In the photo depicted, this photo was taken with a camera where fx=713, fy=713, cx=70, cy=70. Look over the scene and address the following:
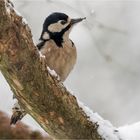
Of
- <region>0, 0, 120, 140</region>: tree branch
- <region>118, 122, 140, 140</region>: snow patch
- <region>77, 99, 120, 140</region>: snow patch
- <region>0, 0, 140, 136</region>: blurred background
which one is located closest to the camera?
<region>0, 0, 120, 140</region>: tree branch

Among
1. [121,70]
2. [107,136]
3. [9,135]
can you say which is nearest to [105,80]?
[121,70]

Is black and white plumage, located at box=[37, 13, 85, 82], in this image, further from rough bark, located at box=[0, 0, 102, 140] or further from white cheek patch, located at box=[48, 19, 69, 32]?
rough bark, located at box=[0, 0, 102, 140]

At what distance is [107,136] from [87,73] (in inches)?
148

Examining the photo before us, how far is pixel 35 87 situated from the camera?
2.48m

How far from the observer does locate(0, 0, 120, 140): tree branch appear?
7.65ft

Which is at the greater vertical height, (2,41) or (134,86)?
(134,86)

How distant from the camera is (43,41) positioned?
11.9 feet

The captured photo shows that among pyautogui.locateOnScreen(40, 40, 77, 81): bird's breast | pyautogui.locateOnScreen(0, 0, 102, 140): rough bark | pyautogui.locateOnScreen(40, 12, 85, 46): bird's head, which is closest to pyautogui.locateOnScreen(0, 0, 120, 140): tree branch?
pyautogui.locateOnScreen(0, 0, 102, 140): rough bark

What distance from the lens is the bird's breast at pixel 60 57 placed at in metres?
3.52

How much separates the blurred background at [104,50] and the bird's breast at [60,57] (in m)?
2.61

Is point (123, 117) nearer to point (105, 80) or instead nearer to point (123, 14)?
point (105, 80)

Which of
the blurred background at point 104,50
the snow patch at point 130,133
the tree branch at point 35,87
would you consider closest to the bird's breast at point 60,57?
the snow patch at point 130,133

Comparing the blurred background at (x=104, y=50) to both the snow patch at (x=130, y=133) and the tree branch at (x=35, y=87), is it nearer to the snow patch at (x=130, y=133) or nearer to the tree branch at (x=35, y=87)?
the snow patch at (x=130, y=133)

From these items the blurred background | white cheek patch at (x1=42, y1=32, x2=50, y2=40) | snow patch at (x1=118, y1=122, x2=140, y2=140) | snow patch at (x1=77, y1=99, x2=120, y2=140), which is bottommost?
snow patch at (x1=77, y1=99, x2=120, y2=140)
